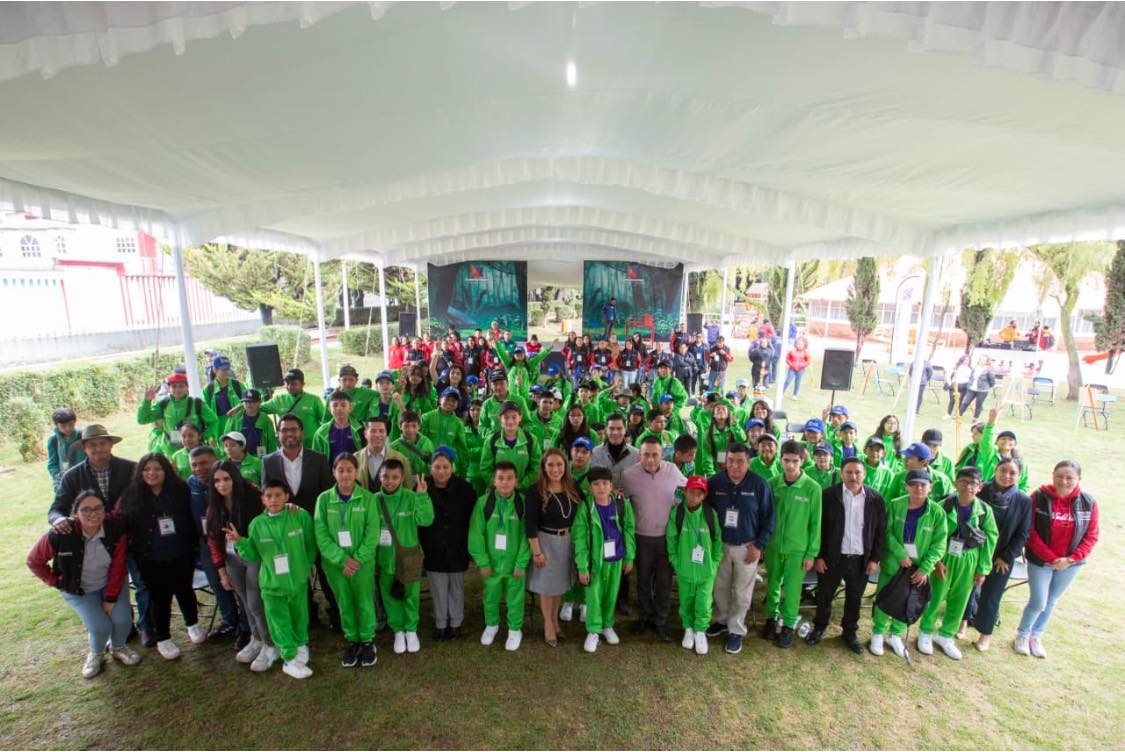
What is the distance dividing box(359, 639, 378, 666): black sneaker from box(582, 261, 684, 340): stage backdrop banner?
1667cm

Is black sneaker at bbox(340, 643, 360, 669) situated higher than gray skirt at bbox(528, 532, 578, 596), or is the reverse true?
gray skirt at bbox(528, 532, 578, 596)

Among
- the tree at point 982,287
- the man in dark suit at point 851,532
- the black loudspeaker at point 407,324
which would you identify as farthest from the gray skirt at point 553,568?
the tree at point 982,287

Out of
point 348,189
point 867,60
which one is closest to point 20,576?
point 348,189

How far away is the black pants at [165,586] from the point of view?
3818 millimetres

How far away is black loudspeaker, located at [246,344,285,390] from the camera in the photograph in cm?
1098

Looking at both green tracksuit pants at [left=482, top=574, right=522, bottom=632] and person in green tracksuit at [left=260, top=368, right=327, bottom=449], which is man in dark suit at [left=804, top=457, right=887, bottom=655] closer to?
green tracksuit pants at [left=482, top=574, right=522, bottom=632]

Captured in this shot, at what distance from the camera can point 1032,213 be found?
598 cm

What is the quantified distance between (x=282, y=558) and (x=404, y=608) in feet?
3.31

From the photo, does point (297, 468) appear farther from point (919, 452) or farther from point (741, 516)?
point (919, 452)

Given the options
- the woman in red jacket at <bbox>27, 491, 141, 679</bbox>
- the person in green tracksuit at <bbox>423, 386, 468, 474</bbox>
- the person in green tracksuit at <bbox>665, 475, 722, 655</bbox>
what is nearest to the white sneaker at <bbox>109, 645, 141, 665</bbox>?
the woman in red jacket at <bbox>27, 491, 141, 679</bbox>

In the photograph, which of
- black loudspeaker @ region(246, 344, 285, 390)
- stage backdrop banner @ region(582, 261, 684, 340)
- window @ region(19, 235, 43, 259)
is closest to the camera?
black loudspeaker @ region(246, 344, 285, 390)

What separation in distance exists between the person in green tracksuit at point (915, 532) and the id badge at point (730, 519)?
1127 mm

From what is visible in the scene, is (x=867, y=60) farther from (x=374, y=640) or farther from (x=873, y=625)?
(x=374, y=640)

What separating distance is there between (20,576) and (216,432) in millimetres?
2058
